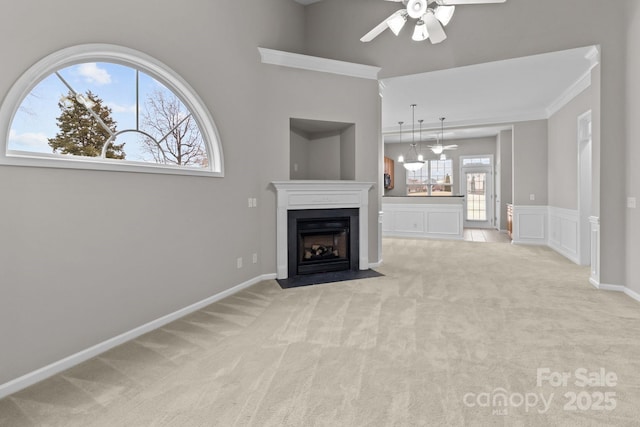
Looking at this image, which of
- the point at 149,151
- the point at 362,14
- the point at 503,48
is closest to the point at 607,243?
the point at 503,48

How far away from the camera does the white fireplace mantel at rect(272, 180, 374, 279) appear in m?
4.36

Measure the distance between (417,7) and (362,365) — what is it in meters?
2.71

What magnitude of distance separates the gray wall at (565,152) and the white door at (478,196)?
12.7 feet

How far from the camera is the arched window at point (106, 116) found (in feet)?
6.51

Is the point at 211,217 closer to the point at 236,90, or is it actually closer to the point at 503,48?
the point at 236,90

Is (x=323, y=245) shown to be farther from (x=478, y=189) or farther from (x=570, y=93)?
(x=478, y=189)

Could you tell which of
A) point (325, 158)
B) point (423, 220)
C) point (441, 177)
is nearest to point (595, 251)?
point (325, 158)

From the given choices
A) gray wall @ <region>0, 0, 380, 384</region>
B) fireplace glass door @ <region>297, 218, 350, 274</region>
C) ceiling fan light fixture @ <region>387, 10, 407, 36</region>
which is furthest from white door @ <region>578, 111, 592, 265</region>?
ceiling fan light fixture @ <region>387, 10, 407, 36</region>

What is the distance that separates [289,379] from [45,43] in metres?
2.56

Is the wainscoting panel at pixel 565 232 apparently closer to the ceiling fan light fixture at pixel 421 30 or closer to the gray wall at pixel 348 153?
the gray wall at pixel 348 153

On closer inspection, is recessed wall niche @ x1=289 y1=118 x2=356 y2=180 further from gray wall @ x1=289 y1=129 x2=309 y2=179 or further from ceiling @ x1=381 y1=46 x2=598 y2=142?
ceiling @ x1=381 y1=46 x2=598 y2=142

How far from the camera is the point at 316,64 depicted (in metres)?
4.50

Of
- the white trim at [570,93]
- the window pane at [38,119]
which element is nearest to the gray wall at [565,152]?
the white trim at [570,93]

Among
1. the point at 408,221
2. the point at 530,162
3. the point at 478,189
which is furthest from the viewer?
the point at 478,189
